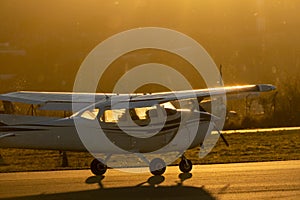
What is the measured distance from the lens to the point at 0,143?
41.5 ft

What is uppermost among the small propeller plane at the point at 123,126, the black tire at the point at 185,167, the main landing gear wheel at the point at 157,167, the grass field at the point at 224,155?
the small propeller plane at the point at 123,126

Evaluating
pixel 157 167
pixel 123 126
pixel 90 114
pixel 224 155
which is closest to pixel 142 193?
pixel 157 167

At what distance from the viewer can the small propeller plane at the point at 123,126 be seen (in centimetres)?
1270

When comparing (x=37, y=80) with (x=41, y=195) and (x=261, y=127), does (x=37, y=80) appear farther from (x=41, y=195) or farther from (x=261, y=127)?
(x=41, y=195)

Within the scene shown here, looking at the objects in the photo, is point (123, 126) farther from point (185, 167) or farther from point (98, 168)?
point (185, 167)

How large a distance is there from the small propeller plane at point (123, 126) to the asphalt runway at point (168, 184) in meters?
0.62

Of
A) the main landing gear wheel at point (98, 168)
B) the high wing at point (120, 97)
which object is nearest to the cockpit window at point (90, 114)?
the high wing at point (120, 97)

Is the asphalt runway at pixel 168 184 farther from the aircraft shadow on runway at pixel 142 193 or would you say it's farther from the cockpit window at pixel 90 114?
the cockpit window at pixel 90 114

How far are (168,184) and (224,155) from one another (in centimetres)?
563

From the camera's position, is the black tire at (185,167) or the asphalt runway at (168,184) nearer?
the asphalt runway at (168,184)

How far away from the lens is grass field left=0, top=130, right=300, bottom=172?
53.5 feet

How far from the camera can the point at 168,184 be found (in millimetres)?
12359

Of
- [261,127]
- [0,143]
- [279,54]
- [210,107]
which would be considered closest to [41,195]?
[0,143]

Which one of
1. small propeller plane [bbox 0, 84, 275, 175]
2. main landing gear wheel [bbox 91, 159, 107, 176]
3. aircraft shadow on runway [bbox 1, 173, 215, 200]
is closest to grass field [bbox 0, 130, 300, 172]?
main landing gear wheel [bbox 91, 159, 107, 176]
